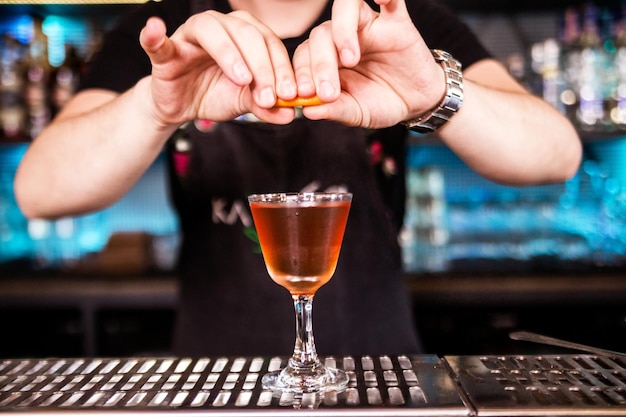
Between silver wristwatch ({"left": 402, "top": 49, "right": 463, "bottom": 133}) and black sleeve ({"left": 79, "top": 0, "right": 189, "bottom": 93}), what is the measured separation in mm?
653

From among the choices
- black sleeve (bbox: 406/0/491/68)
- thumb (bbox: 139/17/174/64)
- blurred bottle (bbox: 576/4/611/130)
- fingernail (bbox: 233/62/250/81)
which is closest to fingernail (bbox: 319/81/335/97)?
fingernail (bbox: 233/62/250/81)

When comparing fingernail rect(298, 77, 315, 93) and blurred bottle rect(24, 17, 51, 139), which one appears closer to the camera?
fingernail rect(298, 77, 315, 93)

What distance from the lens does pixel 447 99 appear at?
1.11 meters

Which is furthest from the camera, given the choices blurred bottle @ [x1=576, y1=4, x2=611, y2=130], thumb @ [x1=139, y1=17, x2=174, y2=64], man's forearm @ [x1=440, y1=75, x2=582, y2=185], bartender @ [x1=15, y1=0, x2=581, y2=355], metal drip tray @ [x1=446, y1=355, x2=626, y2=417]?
blurred bottle @ [x1=576, y1=4, x2=611, y2=130]

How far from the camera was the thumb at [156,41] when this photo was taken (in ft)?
2.75

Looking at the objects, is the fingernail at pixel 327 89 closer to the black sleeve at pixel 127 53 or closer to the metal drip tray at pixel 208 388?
the metal drip tray at pixel 208 388

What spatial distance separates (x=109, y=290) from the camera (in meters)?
2.47

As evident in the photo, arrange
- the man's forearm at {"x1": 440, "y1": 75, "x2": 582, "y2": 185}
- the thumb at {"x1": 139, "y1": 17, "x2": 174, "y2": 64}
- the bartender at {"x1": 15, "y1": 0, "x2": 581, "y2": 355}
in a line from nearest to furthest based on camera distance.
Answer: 1. the thumb at {"x1": 139, "y1": 17, "x2": 174, "y2": 64}
2. the bartender at {"x1": 15, "y1": 0, "x2": 581, "y2": 355}
3. the man's forearm at {"x1": 440, "y1": 75, "x2": 582, "y2": 185}

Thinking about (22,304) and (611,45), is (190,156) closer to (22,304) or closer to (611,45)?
(22,304)

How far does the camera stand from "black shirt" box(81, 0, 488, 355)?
150 centimetres

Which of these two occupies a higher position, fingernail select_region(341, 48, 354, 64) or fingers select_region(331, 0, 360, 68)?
fingers select_region(331, 0, 360, 68)

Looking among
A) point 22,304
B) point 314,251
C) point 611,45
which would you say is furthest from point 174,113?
point 611,45

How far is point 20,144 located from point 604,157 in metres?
2.56

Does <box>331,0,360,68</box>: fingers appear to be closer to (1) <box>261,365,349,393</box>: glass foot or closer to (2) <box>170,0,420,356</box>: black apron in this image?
(1) <box>261,365,349,393</box>: glass foot
